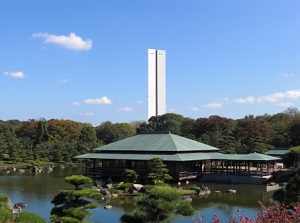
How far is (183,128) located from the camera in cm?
6662

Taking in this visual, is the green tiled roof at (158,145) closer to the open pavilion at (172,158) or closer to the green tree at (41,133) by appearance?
the open pavilion at (172,158)

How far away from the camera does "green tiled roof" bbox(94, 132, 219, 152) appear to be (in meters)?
34.6

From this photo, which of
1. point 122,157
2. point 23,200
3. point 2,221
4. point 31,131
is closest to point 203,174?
point 122,157

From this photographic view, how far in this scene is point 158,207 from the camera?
1298 cm

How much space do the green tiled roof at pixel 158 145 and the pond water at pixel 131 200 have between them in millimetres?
4094

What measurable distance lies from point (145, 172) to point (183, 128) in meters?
33.9

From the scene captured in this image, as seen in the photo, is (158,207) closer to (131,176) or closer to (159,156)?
(131,176)

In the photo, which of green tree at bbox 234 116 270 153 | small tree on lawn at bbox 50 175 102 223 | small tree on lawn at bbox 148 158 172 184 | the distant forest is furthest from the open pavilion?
small tree on lawn at bbox 50 175 102 223

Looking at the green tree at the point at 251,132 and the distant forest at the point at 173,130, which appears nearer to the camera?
A: the distant forest at the point at 173,130

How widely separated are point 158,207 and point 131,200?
1072cm

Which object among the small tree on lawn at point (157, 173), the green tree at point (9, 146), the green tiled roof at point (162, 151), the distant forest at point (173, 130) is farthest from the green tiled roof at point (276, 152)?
the green tree at point (9, 146)

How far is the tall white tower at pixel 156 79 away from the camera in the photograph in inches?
3383

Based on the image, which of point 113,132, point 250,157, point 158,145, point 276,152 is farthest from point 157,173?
point 113,132

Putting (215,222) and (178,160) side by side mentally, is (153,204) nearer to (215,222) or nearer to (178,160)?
(215,222)
